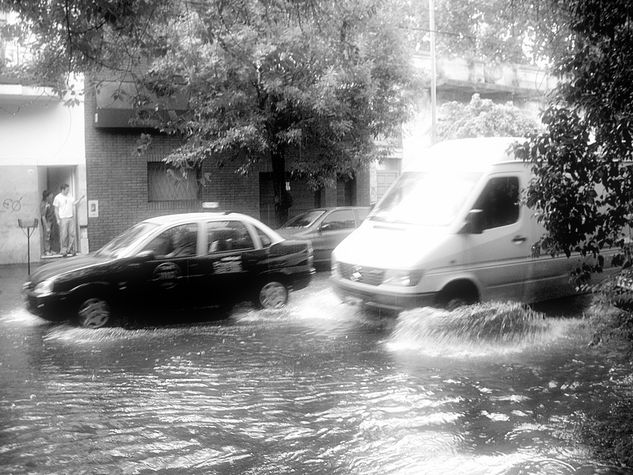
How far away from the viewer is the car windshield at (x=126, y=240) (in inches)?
394

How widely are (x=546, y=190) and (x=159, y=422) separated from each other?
3871 millimetres

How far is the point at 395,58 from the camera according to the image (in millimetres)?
16766

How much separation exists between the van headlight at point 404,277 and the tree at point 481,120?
17148 millimetres

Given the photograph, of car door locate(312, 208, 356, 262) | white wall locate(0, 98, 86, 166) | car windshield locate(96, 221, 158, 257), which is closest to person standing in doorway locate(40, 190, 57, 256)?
white wall locate(0, 98, 86, 166)

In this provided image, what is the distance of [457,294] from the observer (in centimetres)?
942

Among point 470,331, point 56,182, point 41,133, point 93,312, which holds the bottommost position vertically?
point 470,331

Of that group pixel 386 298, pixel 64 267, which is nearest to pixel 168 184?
pixel 64 267

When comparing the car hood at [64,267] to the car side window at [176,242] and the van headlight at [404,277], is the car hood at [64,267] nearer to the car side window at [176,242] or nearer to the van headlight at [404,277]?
the car side window at [176,242]

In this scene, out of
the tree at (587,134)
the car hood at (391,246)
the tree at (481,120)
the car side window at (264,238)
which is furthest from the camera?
the tree at (481,120)

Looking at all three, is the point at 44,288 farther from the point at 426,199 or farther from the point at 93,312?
the point at 426,199

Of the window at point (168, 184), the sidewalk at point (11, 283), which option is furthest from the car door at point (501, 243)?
the window at point (168, 184)

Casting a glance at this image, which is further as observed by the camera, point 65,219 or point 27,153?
point 65,219

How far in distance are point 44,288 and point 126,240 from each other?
1.42 metres

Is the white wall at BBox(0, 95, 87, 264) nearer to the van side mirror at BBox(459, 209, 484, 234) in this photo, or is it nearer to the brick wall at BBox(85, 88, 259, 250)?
the brick wall at BBox(85, 88, 259, 250)
